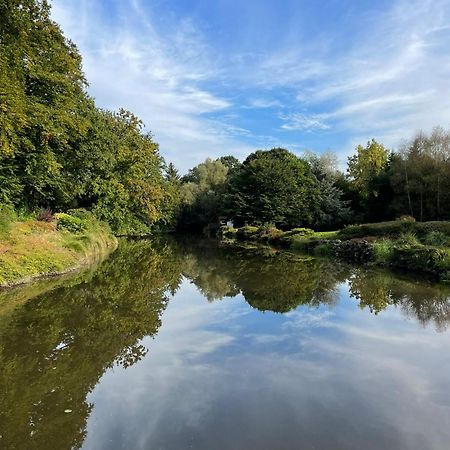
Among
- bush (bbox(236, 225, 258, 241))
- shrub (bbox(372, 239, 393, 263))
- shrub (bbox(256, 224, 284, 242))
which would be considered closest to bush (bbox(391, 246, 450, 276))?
shrub (bbox(372, 239, 393, 263))

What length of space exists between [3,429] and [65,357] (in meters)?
2.26

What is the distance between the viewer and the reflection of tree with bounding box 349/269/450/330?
9703 mm

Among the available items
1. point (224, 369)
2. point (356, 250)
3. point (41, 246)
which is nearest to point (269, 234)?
point (356, 250)

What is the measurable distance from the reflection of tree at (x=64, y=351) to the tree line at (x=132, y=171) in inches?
294

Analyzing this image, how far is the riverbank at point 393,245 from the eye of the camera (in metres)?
15.9

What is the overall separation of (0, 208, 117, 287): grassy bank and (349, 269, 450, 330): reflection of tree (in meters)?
10.5

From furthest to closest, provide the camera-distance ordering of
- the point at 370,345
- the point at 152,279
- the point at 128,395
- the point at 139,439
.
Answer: the point at 152,279 < the point at 370,345 < the point at 128,395 < the point at 139,439

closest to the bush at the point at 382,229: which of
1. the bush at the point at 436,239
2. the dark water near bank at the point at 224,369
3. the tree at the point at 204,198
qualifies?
the bush at the point at 436,239

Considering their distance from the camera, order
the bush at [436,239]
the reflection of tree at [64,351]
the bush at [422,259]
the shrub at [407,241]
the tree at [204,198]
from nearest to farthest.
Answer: the reflection of tree at [64,351]
the bush at [422,259]
the bush at [436,239]
the shrub at [407,241]
the tree at [204,198]

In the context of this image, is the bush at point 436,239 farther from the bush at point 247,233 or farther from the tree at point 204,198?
the tree at point 204,198

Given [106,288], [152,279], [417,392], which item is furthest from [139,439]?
[152,279]

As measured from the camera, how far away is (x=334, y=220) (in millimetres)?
45094

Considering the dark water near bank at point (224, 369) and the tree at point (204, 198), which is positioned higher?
the tree at point (204, 198)

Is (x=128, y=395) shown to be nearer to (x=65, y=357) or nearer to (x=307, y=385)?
(x=65, y=357)
